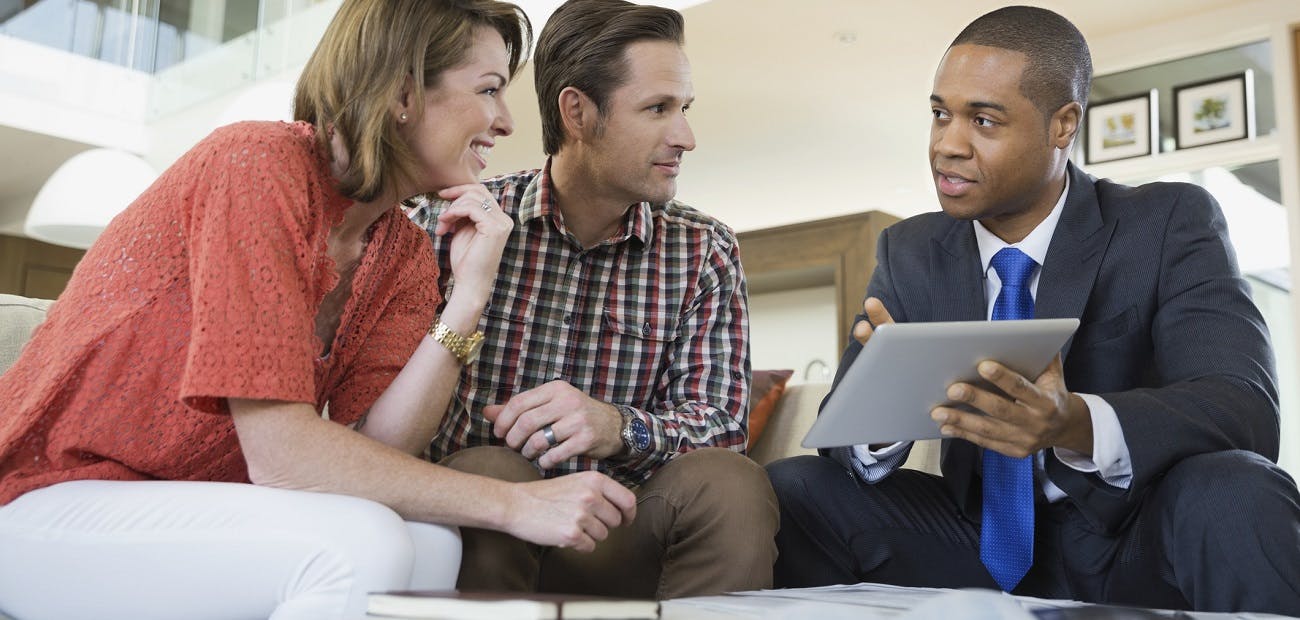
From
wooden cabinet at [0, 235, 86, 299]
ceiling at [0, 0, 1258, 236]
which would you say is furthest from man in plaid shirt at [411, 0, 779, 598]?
wooden cabinet at [0, 235, 86, 299]

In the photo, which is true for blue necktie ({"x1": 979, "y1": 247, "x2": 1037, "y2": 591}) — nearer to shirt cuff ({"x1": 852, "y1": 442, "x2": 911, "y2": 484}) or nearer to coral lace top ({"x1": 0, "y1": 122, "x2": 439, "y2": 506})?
shirt cuff ({"x1": 852, "y1": 442, "x2": 911, "y2": 484})

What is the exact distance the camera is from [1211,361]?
138 cm

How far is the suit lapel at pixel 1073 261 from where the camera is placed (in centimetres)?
150

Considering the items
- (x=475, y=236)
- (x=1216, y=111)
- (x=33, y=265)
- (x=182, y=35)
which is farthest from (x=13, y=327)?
(x=33, y=265)

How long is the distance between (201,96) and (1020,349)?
5681 millimetres

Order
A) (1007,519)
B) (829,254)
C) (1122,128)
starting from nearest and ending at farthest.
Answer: (1007,519)
(829,254)
(1122,128)

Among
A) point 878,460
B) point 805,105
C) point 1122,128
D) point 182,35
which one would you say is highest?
point 182,35

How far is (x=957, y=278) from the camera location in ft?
5.28

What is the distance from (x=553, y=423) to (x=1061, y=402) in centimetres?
61

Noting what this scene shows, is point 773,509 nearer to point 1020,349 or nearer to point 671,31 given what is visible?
point 1020,349

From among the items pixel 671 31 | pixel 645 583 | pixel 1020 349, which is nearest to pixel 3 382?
pixel 645 583

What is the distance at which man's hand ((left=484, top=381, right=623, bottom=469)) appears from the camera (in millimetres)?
1416

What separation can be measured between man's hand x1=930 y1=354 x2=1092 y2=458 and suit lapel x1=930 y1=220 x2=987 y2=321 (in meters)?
0.30

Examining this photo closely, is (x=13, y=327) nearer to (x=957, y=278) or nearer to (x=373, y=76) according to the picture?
(x=373, y=76)
